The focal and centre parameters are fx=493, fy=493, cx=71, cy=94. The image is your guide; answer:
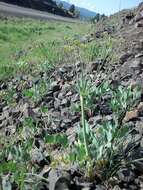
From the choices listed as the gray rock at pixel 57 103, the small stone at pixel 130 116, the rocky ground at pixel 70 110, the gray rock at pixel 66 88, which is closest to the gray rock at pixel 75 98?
the rocky ground at pixel 70 110

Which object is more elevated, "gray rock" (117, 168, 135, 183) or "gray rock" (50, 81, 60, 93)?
"gray rock" (50, 81, 60, 93)

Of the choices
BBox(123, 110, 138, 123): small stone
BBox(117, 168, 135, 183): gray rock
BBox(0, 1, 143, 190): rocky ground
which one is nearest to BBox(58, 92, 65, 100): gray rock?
BBox(0, 1, 143, 190): rocky ground

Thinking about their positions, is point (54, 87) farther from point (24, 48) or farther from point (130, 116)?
point (24, 48)

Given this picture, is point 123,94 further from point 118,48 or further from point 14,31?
point 14,31

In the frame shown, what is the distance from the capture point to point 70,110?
6.75 metres

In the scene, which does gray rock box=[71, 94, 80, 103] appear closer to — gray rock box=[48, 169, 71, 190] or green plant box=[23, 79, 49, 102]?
green plant box=[23, 79, 49, 102]

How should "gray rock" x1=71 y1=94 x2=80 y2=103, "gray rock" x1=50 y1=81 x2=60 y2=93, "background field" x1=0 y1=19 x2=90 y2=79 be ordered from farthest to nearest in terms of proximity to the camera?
"background field" x1=0 y1=19 x2=90 y2=79 < "gray rock" x1=50 y1=81 x2=60 y2=93 < "gray rock" x1=71 y1=94 x2=80 y2=103

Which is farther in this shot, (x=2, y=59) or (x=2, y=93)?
(x=2, y=59)

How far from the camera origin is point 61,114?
6766mm

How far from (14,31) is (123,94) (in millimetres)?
15703

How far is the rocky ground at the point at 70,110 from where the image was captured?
4.61 meters

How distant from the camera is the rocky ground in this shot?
15.1ft

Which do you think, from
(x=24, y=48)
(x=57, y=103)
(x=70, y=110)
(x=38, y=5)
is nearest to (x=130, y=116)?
(x=70, y=110)

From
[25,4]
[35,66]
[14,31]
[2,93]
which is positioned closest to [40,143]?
[2,93]
